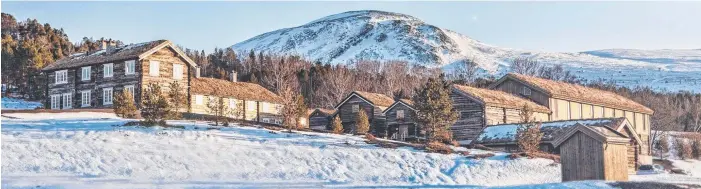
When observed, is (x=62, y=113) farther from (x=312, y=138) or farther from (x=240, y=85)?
(x=240, y=85)

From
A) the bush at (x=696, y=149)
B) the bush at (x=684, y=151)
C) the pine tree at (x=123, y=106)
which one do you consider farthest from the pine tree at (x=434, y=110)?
the bush at (x=696, y=149)

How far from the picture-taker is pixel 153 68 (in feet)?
205

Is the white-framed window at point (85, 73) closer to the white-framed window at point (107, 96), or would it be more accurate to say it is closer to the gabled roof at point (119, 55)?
the gabled roof at point (119, 55)

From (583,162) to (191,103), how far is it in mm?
41870

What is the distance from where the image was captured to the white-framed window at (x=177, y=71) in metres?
64.4

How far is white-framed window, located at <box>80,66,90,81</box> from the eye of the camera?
6496 centimetres

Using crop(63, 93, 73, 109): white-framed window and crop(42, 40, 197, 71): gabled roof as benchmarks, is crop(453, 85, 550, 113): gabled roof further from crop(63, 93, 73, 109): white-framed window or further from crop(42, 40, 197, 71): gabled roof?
crop(63, 93, 73, 109): white-framed window

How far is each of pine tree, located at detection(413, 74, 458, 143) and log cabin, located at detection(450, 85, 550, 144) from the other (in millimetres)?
6835

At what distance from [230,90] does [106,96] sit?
43.6 ft

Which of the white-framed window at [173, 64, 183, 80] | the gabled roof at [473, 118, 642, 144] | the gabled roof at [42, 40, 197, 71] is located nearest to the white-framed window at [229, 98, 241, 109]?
the gabled roof at [42, 40, 197, 71]

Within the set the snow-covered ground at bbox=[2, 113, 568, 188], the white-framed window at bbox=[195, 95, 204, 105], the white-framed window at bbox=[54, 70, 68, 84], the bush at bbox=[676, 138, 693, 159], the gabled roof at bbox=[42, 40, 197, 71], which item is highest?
the gabled roof at bbox=[42, 40, 197, 71]

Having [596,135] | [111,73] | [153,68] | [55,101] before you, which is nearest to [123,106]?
[153,68]

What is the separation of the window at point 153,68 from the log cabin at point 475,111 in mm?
21600

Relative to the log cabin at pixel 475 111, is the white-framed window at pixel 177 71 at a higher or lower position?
higher
